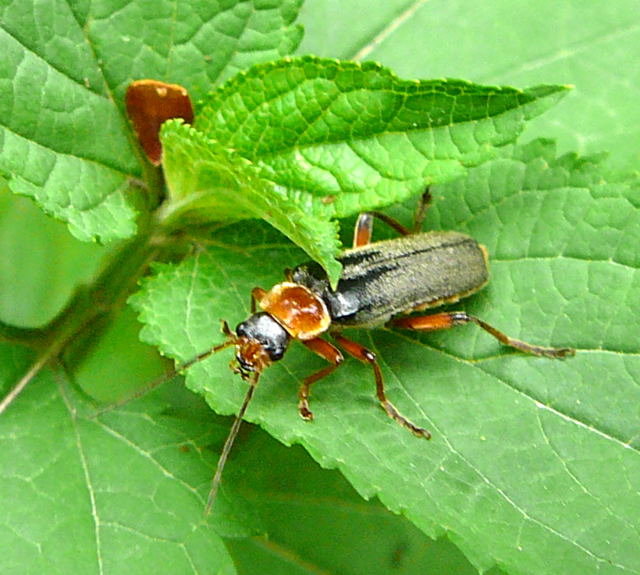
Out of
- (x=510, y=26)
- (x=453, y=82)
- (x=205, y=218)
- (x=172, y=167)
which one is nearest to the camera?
(x=453, y=82)

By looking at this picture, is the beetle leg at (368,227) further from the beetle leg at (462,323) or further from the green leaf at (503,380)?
the beetle leg at (462,323)

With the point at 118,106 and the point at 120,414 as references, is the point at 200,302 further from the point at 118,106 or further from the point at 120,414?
the point at 118,106

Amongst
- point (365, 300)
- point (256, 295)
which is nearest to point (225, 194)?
point (256, 295)

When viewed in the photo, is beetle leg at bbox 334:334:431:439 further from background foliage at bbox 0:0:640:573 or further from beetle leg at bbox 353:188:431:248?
beetle leg at bbox 353:188:431:248

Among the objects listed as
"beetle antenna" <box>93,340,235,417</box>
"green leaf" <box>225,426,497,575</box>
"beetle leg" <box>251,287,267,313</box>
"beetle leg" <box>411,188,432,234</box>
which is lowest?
"green leaf" <box>225,426,497,575</box>

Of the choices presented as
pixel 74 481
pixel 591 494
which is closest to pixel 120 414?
pixel 74 481

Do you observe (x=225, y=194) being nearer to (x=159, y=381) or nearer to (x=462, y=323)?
(x=159, y=381)

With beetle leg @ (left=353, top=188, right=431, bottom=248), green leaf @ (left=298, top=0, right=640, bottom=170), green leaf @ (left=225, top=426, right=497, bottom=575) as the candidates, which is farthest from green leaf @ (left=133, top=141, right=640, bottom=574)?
green leaf @ (left=225, top=426, right=497, bottom=575)

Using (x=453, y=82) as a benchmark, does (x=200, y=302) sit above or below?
below
